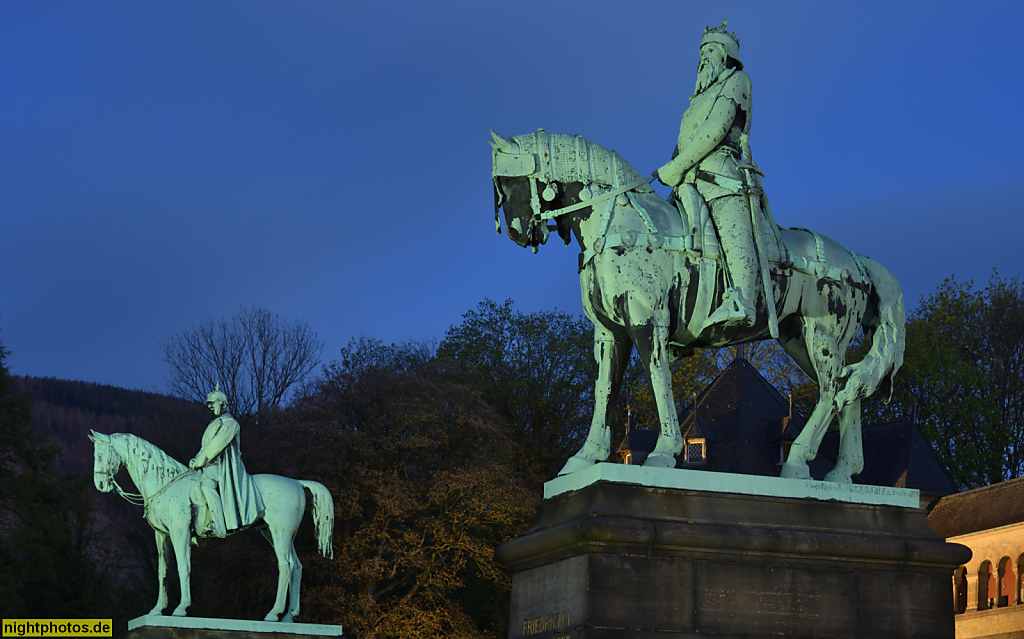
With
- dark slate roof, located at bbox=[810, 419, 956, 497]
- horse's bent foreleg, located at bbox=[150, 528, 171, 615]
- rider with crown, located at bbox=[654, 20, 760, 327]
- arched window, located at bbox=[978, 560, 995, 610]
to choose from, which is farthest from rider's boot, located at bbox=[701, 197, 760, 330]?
dark slate roof, located at bbox=[810, 419, 956, 497]

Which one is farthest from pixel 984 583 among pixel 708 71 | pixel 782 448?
pixel 708 71

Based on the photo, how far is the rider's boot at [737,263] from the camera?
10.4m

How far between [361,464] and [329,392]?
3111 mm

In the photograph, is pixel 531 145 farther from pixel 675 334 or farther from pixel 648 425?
pixel 648 425

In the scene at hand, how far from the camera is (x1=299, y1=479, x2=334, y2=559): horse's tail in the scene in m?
21.4

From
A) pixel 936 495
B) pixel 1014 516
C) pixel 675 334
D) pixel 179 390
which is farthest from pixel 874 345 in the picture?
pixel 179 390

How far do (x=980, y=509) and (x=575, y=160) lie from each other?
3266 centimetres

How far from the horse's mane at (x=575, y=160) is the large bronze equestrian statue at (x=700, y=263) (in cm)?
1

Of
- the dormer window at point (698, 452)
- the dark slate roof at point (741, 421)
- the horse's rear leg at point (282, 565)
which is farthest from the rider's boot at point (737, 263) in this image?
the dormer window at point (698, 452)

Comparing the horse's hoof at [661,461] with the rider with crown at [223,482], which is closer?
the horse's hoof at [661,461]

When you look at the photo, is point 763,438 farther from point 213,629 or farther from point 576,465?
point 576,465

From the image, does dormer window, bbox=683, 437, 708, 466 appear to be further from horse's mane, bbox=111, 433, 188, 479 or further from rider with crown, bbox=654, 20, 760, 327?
rider with crown, bbox=654, 20, 760, 327

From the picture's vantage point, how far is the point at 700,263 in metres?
10.7

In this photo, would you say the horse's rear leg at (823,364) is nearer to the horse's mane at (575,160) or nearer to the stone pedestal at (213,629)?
the horse's mane at (575,160)
